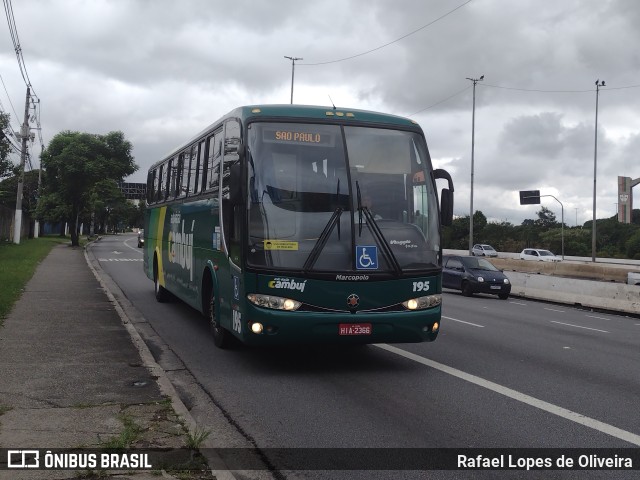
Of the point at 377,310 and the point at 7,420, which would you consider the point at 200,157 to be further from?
the point at 7,420

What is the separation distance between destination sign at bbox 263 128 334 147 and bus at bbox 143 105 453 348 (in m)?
0.01

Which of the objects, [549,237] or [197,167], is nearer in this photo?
[197,167]

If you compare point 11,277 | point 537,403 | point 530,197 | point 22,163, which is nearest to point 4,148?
point 22,163

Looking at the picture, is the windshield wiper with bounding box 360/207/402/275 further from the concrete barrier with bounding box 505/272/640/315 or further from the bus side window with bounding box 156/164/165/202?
the concrete barrier with bounding box 505/272/640/315

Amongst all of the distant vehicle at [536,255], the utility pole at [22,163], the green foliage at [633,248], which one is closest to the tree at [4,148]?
the utility pole at [22,163]

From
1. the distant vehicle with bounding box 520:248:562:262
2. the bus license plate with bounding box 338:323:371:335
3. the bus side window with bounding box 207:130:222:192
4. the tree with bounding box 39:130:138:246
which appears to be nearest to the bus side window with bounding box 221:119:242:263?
the bus side window with bounding box 207:130:222:192

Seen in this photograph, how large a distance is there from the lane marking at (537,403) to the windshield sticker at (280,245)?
262 cm

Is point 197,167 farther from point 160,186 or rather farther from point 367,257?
point 367,257

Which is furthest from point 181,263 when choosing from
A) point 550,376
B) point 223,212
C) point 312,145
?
point 550,376

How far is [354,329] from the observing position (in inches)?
316

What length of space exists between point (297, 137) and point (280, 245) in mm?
1453

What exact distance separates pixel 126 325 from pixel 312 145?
5.27 meters

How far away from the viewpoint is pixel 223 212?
9148mm

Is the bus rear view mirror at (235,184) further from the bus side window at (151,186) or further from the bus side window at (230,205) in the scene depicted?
the bus side window at (151,186)
